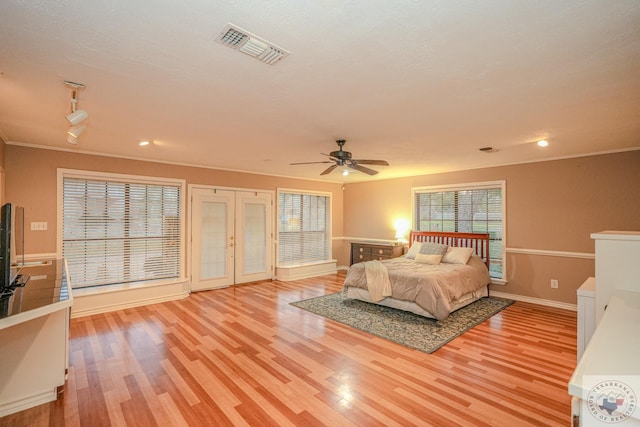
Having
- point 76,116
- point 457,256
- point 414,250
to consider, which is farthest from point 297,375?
point 414,250

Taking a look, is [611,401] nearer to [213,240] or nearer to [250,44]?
[250,44]

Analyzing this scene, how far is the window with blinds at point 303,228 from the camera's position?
720 centimetres

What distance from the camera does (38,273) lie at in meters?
3.04

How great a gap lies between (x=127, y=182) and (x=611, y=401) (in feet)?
19.4

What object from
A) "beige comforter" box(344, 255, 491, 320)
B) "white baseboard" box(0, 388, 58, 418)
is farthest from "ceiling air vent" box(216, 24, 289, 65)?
"beige comforter" box(344, 255, 491, 320)

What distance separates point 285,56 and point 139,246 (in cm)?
468

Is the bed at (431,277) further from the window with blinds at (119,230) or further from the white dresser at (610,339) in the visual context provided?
the window with blinds at (119,230)

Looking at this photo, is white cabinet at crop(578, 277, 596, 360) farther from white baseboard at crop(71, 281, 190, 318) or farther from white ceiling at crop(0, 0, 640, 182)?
white baseboard at crop(71, 281, 190, 318)

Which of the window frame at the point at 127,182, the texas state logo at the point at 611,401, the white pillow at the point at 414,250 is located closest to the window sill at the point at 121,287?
the window frame at the point at 127,182

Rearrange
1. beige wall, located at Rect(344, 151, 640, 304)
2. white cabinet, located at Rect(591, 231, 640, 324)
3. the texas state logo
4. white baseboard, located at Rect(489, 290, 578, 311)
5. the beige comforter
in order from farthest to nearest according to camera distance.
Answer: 1. white baseboard, located at Rect(489, 290, 578, 311)
2. beige wall, located at Rect(344, 151, 640, 304)
3. the beige comforter
4. white cabinet, located at Rect(591, 231, 640, 324)
5. the texas state logo

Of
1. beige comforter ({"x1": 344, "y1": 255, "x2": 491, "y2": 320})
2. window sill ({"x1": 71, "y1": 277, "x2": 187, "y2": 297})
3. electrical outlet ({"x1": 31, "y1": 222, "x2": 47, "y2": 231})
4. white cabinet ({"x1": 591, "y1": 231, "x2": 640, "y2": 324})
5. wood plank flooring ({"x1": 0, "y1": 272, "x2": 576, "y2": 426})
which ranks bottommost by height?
wood plank flooring ({"x1": 0, "y1": 272, "x2": 576, "y2": 426})

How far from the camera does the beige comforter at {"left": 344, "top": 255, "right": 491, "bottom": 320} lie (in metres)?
4.05

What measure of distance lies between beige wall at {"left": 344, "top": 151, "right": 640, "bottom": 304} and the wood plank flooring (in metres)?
0.87

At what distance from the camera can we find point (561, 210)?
486 cm
